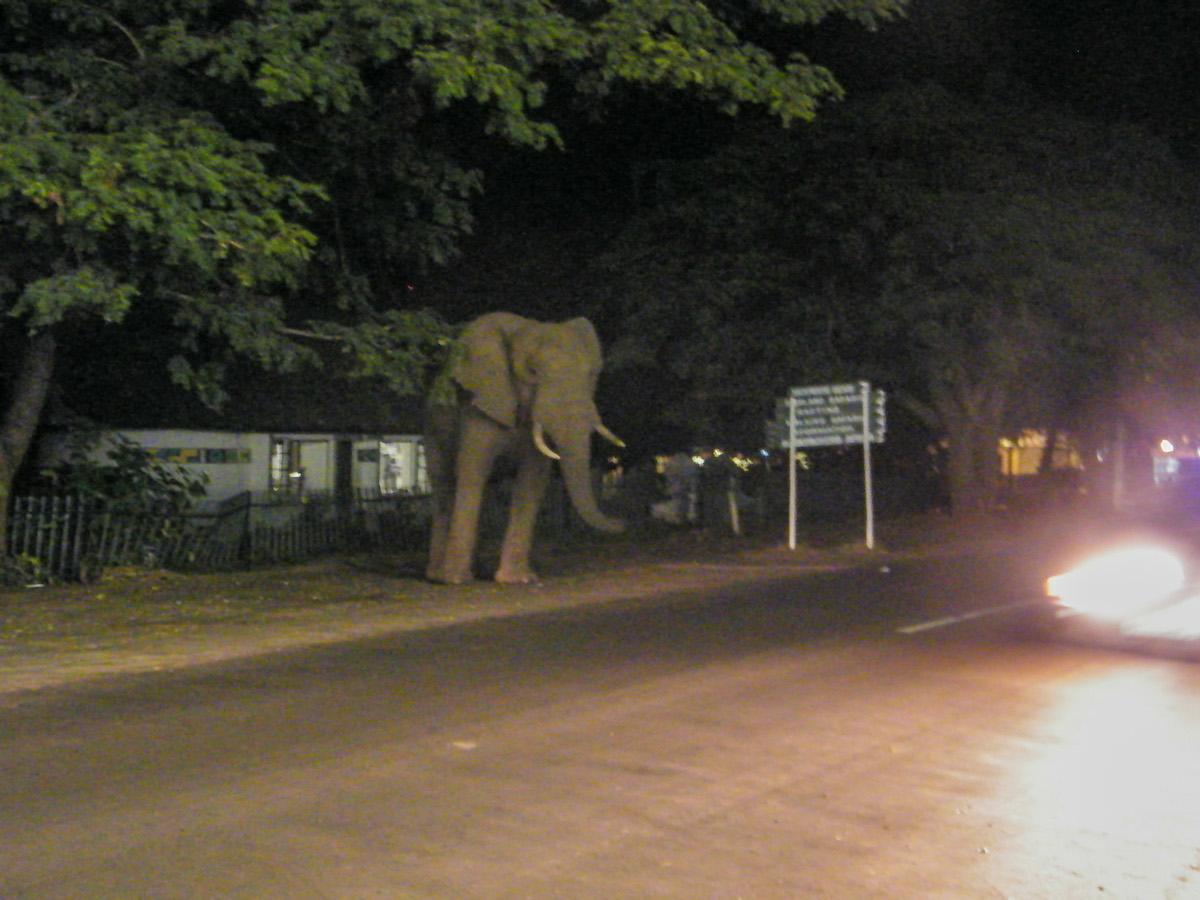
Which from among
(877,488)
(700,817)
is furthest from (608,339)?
(700,817)

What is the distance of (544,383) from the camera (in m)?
16.2

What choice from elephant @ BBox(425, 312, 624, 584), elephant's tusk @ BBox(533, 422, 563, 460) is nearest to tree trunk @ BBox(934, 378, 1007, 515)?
elephant @ BBox(425, 312, 624, 584)

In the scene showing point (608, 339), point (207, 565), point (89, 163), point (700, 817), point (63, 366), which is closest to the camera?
point (700, 817)

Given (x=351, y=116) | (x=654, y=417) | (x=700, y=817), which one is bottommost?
(x=700, y=817)

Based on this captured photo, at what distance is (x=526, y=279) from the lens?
29.9 m

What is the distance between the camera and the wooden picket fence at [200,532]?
1842cm

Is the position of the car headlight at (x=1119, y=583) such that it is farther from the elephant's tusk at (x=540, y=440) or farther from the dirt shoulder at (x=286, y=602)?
the elephant's tusk at (x=540, y=440)

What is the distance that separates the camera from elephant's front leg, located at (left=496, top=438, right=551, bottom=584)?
1709 centimetres

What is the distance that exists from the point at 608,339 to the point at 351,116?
1417cm

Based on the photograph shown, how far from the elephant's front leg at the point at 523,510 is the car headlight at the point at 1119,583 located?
6250 millimetres

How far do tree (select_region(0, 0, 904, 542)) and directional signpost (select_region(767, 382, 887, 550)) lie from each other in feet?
28.4

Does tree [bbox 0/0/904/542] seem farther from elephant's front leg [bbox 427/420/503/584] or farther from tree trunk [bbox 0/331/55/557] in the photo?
elephant's front leg [bbox 427/420/503/584]

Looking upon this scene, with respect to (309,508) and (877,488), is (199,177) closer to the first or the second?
(309,508)

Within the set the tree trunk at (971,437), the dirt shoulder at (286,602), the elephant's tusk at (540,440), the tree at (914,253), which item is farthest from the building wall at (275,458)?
the tree trunk at (971,437)
